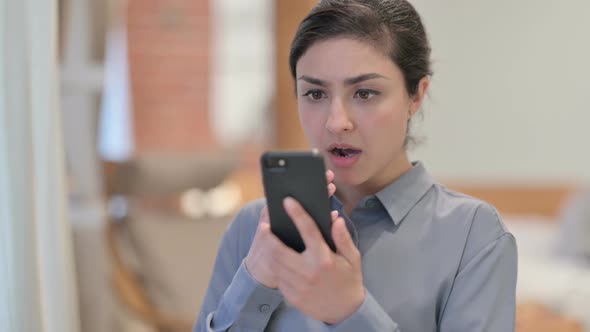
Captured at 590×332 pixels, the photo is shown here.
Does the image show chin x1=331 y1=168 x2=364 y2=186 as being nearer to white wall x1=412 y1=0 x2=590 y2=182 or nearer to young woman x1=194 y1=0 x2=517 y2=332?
young woman x1=194 y1=0 x2=517 y2=332

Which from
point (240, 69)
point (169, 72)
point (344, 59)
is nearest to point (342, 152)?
point (344, 59)

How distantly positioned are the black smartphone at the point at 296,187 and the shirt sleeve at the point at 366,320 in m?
0.07

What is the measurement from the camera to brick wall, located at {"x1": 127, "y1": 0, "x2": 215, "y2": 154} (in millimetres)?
4875

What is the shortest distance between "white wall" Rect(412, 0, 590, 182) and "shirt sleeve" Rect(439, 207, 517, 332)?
289cm

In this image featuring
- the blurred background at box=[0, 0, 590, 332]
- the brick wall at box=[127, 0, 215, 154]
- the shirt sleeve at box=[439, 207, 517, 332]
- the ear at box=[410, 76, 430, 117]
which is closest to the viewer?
the shirt sleeve at box=[439, 207, 517, 332]

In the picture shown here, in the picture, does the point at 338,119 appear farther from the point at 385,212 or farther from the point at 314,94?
the point at 385,212

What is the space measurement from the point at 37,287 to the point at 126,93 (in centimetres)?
416

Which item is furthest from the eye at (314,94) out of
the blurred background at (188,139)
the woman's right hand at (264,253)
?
the blurred background at (188,139)

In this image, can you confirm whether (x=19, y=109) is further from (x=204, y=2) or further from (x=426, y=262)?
(x=204, y=2)

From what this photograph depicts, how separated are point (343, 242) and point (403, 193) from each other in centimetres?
23

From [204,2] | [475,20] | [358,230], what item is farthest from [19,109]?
[204,2]

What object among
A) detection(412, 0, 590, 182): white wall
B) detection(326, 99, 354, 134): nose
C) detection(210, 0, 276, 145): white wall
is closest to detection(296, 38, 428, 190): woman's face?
detection(326, 99, 354, 134): nose

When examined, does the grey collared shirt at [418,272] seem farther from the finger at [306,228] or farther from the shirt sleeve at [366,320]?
the finger at [306,228]

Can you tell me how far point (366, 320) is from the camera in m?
0.75
